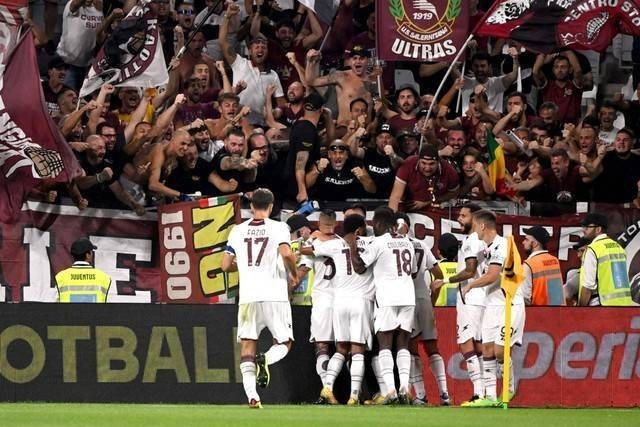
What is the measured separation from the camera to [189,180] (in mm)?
21797

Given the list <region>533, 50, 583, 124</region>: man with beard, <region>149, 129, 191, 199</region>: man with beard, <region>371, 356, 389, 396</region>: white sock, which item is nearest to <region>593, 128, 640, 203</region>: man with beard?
<region>533, 50, 583, 124</region>: man with beard

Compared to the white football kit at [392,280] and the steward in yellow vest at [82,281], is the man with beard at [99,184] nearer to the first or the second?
the steward in yellow vest at [82,281]

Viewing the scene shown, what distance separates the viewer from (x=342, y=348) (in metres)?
18.8

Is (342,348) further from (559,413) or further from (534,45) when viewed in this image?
(534,45)

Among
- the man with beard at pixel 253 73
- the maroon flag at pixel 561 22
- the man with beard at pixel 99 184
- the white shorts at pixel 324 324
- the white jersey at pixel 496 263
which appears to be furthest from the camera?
the man with beard at pixel 253 73

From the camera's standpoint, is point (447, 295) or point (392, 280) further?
point (447, 295)

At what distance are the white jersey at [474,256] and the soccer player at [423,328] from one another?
474 millimetres

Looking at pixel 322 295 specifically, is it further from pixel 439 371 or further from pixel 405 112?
pixel 405 112

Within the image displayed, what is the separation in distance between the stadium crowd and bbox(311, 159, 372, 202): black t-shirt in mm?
19

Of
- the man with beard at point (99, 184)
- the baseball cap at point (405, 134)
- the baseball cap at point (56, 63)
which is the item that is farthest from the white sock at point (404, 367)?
the baseball cap at point (56, 63)

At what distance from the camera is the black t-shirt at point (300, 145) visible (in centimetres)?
2216

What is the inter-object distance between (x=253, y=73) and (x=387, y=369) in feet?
23.7

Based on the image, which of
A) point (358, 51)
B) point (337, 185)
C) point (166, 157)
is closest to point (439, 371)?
point (337, 185)

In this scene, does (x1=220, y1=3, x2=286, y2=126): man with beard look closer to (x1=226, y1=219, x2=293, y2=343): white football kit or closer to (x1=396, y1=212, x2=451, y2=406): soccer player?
(x1=396, y1=212, x2=451, y2=406): soccer player
